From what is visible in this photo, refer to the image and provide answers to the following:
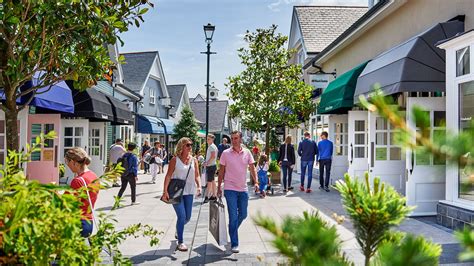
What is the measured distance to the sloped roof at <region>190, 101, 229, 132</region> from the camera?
60406mm

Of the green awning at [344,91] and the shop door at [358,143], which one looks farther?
the shop door at [358,143]

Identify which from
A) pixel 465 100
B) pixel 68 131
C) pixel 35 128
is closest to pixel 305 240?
pixel 465 100

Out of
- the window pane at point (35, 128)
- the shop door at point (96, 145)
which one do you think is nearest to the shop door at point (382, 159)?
the window pane at point (35, 128)

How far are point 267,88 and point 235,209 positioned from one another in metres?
10.4

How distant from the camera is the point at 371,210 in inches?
53.9

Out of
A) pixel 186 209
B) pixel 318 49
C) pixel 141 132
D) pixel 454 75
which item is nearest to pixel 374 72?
pixel 454 75

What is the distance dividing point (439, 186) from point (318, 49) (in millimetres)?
13629

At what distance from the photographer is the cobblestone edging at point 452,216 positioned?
22.5 feet

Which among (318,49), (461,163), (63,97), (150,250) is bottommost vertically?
(150,250)

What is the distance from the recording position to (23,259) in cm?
169

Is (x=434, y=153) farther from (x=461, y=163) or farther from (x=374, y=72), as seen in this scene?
(x=374, y=72)

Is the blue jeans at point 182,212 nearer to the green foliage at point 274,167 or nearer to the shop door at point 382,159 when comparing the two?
the shop door at point 382,159

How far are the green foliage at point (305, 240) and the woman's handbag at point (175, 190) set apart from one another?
5346mm

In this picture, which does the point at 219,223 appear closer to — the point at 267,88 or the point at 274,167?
the point at 274,167
